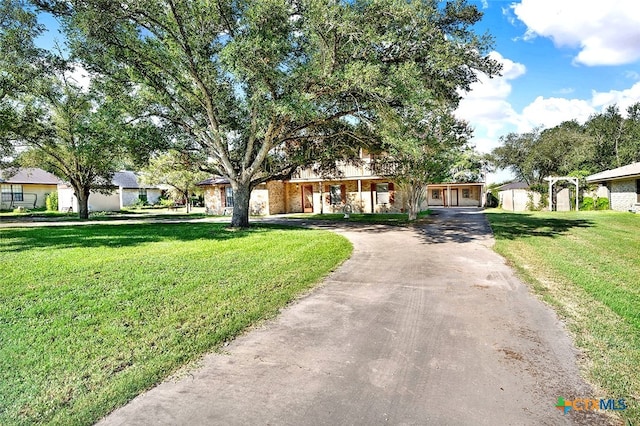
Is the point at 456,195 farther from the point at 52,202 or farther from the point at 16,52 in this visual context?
the point at 52,202

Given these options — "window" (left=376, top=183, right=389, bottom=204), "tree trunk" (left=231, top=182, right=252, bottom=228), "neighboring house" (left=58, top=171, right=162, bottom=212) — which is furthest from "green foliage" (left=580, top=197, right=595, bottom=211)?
"neighboring house" (left=58, top=171, right=162, bottom=212)

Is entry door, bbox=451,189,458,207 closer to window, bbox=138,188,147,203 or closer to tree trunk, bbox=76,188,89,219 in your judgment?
tree trunk, bbox=76,188,89,219

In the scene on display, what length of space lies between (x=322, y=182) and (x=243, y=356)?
75.7 ft

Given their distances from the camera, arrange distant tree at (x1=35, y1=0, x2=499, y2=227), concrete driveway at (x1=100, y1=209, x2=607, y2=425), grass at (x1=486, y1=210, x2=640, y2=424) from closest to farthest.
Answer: concrete driveway at (x1=100, y1=209, x2=607, y2=425)
grass at (x1=486, y1=210, x2=640, y2=424)
distant tree at (x1=35, y1=0, x2=499, y2=227)

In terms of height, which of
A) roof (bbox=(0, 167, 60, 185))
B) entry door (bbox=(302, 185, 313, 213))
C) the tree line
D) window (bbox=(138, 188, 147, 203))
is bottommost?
entry door (bbox=(302, 185, 313, 213))

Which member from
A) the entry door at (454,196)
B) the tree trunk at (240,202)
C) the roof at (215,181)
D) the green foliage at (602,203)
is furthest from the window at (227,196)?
the green foliage at (602,203)

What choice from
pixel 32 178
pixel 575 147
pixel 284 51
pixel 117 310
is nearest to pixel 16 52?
pixel 284 51

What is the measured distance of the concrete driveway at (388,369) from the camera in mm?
2492

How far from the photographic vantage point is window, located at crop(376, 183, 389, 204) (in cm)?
2476

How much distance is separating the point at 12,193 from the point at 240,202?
34120 millimetres

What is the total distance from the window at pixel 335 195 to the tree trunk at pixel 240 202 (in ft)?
40.2

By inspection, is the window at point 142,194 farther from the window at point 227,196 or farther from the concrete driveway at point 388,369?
the concrete driveway at point 388,369

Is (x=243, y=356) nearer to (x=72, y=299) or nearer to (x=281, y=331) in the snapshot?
(x=281, y=331)

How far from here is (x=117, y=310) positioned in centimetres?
461
